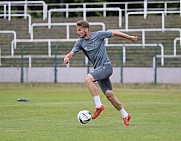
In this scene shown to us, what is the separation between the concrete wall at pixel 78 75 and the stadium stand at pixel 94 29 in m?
0.56

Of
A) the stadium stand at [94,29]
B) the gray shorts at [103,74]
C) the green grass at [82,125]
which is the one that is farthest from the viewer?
the stadium stand at [94,29]

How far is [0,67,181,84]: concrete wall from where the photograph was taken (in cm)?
4066

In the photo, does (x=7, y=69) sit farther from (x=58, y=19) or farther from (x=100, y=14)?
(x=100, y=14)

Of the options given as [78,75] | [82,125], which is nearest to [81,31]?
[82,125]

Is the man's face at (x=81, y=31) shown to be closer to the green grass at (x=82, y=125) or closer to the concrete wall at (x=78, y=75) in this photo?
the green grass at (x=82, y=125)

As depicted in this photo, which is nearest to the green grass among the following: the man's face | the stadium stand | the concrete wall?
the man's face

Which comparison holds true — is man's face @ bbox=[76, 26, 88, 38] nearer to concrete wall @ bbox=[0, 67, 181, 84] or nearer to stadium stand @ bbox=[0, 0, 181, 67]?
concrete wall @ bbox=[0, 67, 181, 84]

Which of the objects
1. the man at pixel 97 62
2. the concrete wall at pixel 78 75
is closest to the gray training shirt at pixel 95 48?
the man at pixel 97 62

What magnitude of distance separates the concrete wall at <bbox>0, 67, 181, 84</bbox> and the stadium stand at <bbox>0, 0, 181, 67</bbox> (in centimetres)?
56

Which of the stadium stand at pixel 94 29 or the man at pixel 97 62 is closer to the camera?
the man at pixel 97 62

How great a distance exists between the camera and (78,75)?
139 ft

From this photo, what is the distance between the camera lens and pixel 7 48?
1748 inches

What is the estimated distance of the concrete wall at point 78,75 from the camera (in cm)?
4066

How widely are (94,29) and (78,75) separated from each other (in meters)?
4.63
